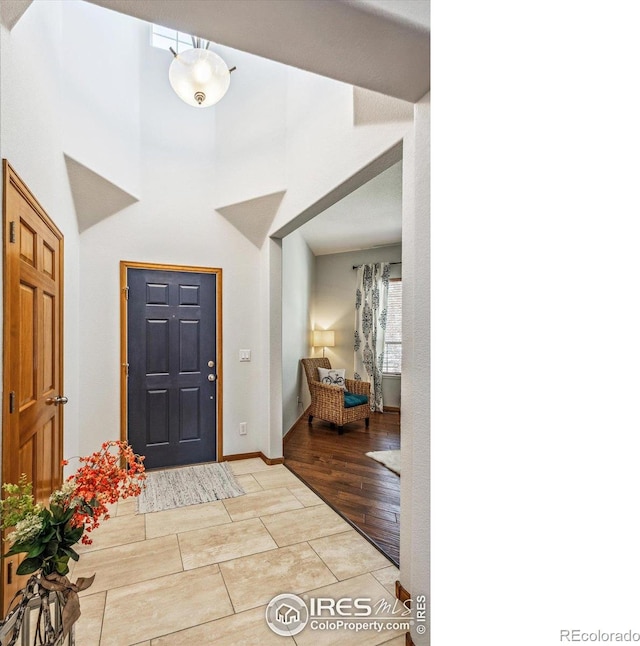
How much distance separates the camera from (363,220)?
477 cm

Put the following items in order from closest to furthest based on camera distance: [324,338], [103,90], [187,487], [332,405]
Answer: [103,90] → [187,487] → [332,405] → [324,338]

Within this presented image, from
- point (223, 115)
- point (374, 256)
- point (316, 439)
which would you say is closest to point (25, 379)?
point (223, 115)

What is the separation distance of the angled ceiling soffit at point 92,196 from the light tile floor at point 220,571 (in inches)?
92.0

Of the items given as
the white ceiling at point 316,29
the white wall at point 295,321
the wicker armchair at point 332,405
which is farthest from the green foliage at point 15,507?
the wicker armchair at point 332,405

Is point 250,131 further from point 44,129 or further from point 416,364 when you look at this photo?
point 416,364

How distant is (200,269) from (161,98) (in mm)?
1561

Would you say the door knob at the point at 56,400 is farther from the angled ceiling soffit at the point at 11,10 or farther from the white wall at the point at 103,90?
the angled ceiling soffit at the point at 11,10

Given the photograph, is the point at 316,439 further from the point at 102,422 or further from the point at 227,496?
the point at 102,422

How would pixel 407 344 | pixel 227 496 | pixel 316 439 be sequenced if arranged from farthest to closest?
Result: pixel 316 439 < pixel 227 496 < pixel 407 344

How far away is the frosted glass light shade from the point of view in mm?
2303

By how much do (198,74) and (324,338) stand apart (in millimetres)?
4332

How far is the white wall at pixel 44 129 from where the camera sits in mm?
1583

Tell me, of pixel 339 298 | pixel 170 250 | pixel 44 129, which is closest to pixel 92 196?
pixel 170 250

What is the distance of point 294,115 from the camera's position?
306cm
